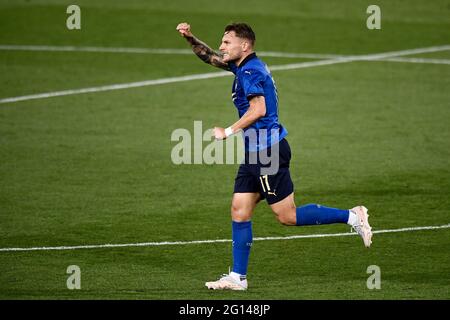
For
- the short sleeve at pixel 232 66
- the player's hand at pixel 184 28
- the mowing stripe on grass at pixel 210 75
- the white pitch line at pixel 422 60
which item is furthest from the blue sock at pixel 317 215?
the white pitch line at pixel 422 60

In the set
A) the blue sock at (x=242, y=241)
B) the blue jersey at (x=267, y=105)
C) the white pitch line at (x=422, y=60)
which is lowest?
the blue sock at (x=242, y=241)

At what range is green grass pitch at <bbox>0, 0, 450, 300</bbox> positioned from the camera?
11148 mm

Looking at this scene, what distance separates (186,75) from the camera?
21891 millimetres

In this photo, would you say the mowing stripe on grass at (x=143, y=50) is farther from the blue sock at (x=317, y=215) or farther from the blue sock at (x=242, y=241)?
the blue sock at (x=242, y=241)

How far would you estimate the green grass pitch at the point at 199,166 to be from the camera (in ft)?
36.6

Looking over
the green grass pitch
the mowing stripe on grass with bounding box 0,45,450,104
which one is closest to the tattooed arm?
the green grass pitch

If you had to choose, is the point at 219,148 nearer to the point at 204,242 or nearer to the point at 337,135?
the point at 337,135

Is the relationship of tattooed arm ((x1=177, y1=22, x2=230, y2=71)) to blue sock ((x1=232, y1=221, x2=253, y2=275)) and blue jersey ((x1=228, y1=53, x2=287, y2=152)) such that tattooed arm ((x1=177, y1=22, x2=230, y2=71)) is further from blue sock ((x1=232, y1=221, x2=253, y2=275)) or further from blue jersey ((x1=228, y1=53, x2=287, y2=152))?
blue sock ((x1=232, y1=221, x2=253, y2=275))

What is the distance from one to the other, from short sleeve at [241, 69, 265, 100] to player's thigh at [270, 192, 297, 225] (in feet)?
3.46

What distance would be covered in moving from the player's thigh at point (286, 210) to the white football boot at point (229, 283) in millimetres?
707

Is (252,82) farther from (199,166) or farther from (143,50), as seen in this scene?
(143,50)

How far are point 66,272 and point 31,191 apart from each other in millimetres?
3632

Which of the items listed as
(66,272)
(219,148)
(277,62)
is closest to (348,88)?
(277,62)

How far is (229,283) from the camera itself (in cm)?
1045
